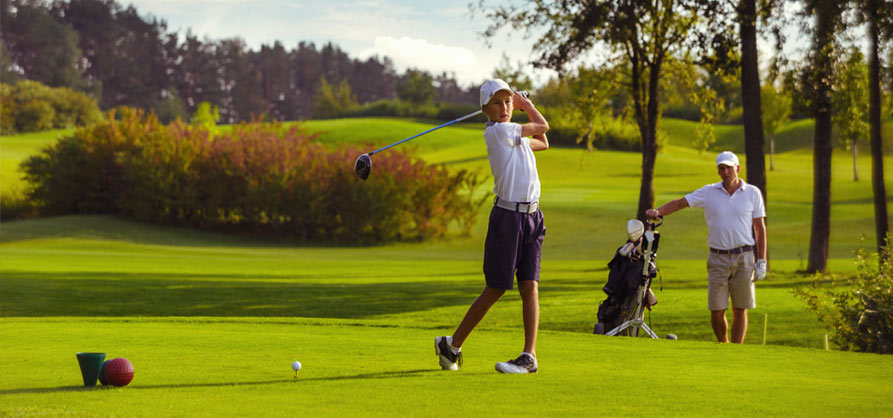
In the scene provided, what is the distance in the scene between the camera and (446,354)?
7.27 metres

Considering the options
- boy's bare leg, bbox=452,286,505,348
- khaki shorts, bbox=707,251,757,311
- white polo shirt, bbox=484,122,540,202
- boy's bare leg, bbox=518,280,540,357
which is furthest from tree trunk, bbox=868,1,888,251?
white polo shirt, bbox=484,122,540,202

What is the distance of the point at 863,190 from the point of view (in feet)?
200

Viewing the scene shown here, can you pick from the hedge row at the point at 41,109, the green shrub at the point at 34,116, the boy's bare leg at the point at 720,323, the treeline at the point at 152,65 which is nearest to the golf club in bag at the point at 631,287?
the boy's bare leg at the point at 720,323

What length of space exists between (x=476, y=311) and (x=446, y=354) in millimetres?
448

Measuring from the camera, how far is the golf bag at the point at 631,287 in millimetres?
10969

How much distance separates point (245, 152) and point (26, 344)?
3391cm

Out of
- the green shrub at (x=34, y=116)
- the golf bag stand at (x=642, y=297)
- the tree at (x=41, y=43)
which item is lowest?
the golf bag stand at (x=642, y=297)

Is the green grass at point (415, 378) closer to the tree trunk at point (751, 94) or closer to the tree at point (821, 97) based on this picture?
the tree trunk at point (751, 94)

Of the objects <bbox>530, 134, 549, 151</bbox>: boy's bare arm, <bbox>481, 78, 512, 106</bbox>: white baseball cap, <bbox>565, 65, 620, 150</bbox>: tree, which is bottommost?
<bbox>530, 134, 549, 151</bbox>: boy's bare arm

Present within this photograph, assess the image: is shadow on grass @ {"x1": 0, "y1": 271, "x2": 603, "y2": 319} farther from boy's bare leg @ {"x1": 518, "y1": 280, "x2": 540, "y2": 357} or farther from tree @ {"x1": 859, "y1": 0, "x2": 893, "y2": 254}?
boy's bare leg @ {"x1": 518, "y1": 280, "x2": 540, "y2": 357}

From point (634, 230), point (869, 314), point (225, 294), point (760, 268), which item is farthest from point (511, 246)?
point (225, 294)

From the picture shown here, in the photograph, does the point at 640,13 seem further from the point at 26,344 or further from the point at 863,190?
the point at 863,190

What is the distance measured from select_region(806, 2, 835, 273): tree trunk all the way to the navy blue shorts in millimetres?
19881

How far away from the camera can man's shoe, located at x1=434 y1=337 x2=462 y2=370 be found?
7.23 m
